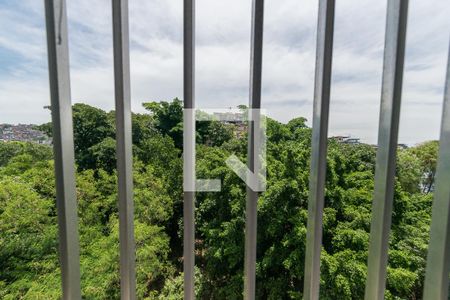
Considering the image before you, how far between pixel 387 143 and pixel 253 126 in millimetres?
500

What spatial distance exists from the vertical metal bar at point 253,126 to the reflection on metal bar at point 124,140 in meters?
0.44

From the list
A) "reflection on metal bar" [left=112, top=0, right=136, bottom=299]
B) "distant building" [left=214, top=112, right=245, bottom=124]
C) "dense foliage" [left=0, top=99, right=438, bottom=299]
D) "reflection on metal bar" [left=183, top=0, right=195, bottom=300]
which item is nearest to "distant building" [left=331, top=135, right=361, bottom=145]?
"dense foliage" [left=0, top=99, right=438, bottom=299]

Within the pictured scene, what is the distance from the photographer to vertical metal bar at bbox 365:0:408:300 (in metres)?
0.82

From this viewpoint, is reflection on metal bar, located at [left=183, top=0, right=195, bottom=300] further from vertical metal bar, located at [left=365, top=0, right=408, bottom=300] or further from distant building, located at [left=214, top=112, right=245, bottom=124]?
vertical metal bar, located at [left=365, top=0, right=408, bottom=300]

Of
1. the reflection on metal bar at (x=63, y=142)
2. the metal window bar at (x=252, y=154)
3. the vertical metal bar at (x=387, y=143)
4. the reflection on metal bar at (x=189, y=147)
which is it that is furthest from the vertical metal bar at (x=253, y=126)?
the reflection on metal bar at (x=63, y=142)

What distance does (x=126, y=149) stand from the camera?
0.82 meters

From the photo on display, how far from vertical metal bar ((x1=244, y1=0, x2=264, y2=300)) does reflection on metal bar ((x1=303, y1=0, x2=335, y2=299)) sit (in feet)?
0.73

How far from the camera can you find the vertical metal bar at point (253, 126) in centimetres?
82

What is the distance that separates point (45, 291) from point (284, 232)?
2138 mm

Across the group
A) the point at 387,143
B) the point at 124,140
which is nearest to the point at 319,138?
the point at 387,143

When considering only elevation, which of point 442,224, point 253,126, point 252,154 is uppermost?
point 253,126

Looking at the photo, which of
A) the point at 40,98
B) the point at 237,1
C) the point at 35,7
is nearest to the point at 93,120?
the point at 40,98

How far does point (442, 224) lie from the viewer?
2.78 ft

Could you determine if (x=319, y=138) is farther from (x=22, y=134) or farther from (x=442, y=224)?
(x=22, y=134)
